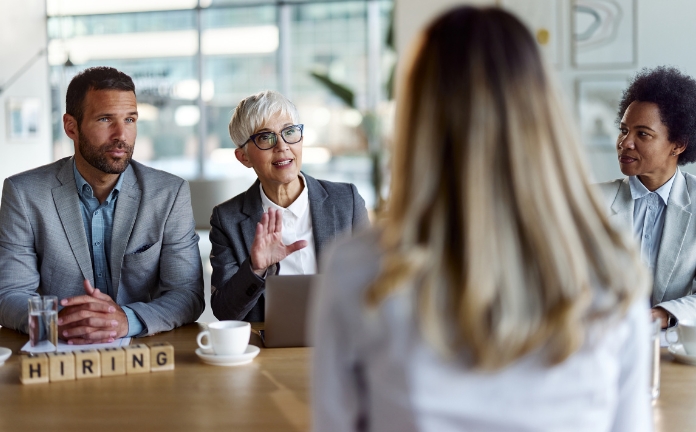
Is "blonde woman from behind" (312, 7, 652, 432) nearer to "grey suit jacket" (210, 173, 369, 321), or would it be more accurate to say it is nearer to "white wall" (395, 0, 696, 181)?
"grey suit jacket" (210, 173, 369, 321)

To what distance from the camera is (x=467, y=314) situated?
0.79 meters

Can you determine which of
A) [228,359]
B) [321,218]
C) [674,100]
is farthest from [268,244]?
[674,100]

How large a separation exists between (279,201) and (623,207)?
3.96 feet

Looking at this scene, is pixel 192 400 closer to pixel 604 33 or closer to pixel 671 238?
pixel 671 238

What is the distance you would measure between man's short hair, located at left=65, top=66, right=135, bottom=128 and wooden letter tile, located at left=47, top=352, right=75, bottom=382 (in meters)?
1.15

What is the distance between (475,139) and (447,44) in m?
0.12

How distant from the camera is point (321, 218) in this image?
258 cm

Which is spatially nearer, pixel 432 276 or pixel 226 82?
pixel 432 276

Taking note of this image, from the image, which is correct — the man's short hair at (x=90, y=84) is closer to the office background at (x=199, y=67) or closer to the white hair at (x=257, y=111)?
the white hair at (x=257, y=111)

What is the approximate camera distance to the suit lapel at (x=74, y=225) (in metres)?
2.29

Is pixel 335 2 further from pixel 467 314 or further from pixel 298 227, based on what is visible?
pixel 467 314

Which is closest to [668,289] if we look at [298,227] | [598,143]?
[298,227]

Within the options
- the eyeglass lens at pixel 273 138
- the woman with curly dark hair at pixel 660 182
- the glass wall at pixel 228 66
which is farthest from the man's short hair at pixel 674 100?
→ the glass wall at pixel 228 66

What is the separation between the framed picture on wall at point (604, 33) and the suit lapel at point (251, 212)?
2613 millimetres
